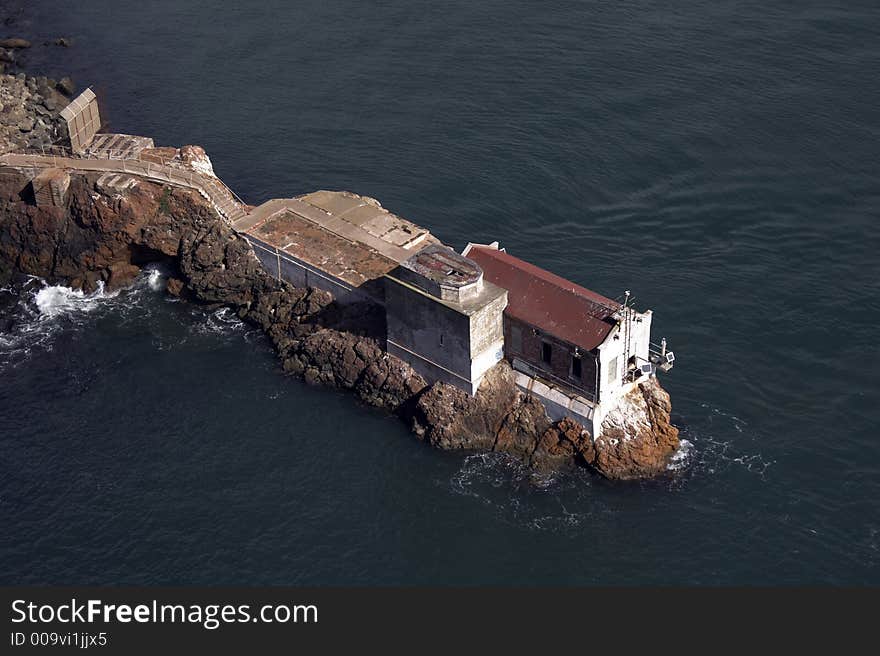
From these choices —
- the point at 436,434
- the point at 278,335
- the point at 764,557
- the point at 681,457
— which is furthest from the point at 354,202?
the point at 764,557

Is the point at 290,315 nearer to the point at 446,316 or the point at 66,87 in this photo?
the point at 446,316

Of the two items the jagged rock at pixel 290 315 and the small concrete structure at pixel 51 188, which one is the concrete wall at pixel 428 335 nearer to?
the jagged rock at pixel 290 315

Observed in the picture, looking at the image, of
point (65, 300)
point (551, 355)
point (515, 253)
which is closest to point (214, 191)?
point (65, 300)

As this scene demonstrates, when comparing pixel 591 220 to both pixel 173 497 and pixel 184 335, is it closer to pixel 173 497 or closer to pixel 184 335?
pixel 184 335

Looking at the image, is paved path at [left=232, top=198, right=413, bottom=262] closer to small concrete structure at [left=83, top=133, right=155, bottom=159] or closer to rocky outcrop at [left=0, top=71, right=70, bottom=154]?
small concrete structure at [left=83, top=133, right=155, bottom=159]

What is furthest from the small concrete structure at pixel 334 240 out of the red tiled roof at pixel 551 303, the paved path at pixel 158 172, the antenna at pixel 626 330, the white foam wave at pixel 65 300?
the antenna at pixel 626 330

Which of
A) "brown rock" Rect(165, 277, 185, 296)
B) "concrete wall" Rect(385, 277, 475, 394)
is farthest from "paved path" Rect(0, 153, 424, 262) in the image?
"concrete wall" Rect(385, 277, 475, 394)
